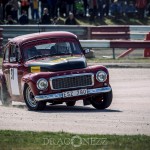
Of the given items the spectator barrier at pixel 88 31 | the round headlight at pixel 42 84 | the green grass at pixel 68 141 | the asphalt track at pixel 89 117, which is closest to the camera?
the green grass at pixel 68 141

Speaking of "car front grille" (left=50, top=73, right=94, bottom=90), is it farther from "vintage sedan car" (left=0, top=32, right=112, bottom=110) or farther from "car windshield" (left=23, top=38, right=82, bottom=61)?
"car windshield" (left=23, top=38, right=82, bottom=61)

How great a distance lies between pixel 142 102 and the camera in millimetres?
18875

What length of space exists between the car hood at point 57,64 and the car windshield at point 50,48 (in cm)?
35

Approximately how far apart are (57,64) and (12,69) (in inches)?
65.5

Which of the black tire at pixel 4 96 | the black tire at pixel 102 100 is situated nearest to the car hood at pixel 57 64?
the black tire at pixel 102 100

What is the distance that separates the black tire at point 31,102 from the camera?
1714 centimetres

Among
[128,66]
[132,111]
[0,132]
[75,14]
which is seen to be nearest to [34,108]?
[132,111]

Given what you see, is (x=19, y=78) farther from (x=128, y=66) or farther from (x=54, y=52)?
(x=128, y=66)

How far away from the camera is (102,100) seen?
1753 centimetres

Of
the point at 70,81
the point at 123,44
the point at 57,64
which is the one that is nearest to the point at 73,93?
the point at 70,81

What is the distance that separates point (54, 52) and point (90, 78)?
137 cm

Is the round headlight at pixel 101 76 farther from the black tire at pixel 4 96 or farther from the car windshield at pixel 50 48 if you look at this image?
the black tire at pixel 4 96

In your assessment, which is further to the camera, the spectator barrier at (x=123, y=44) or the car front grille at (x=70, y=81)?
the spectator barrier at (x=123, y=44)

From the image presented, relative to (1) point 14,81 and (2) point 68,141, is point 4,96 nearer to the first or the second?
(1) point 14,81
